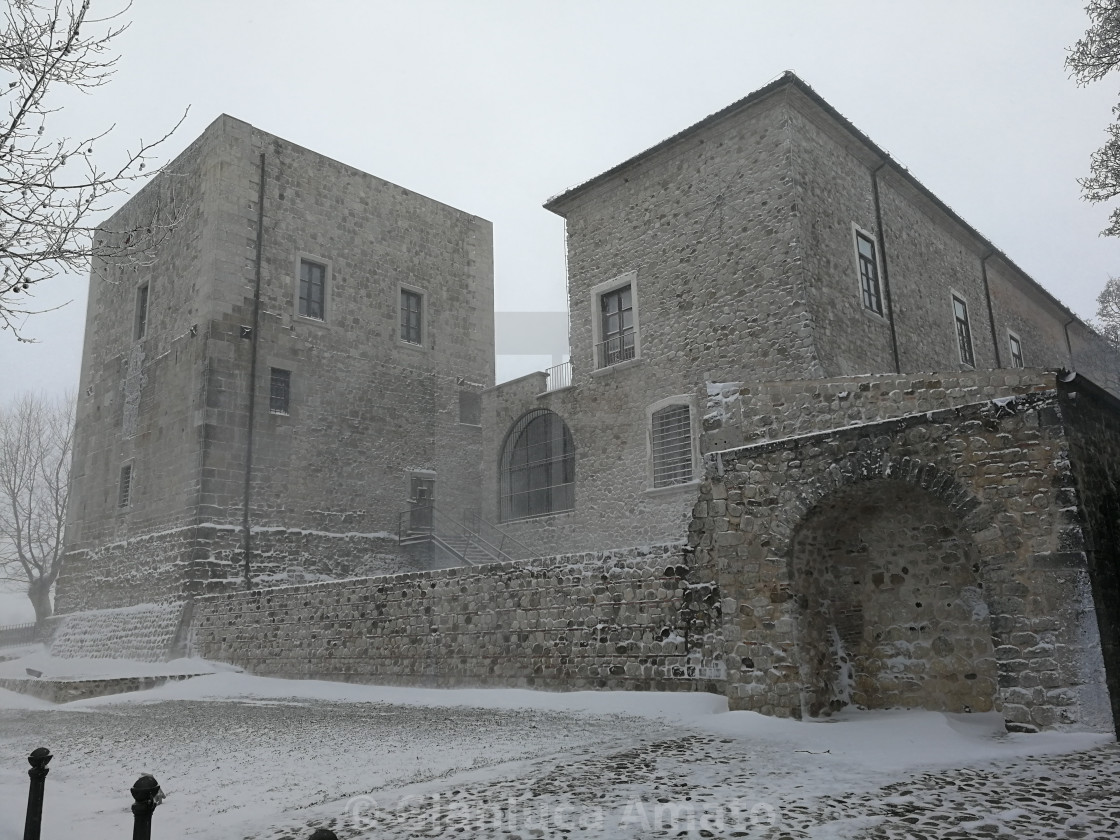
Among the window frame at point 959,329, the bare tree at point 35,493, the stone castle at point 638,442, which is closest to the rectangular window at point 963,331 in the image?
the window frame at point 959,329

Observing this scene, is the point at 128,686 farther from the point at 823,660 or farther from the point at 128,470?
the point at 823,660

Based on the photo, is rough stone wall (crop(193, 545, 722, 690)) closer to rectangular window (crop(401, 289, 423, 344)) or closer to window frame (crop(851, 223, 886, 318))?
window frame (crop(851, 223, 886, 318))

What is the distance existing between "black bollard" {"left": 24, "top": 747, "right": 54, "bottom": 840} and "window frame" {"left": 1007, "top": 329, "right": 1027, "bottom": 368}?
75.0ft

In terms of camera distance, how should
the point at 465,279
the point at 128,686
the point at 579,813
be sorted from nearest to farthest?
the point at 579,813, the point at 128,686, the point at 465,279

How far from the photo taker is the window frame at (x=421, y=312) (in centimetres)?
2242

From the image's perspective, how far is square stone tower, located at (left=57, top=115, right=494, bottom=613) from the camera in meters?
18.6

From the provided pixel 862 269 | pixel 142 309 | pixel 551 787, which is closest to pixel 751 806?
pixel 551 787

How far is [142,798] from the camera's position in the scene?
11.7ft

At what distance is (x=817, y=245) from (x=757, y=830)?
41.3 feet

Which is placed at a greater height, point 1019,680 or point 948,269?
point 948,269

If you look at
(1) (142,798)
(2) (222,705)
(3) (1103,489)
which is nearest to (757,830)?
(1) (142,798)

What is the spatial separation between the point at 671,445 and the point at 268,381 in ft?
32.1

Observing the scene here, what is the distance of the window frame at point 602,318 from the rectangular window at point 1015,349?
1136cm

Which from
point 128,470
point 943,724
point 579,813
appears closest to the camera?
point 579,813
